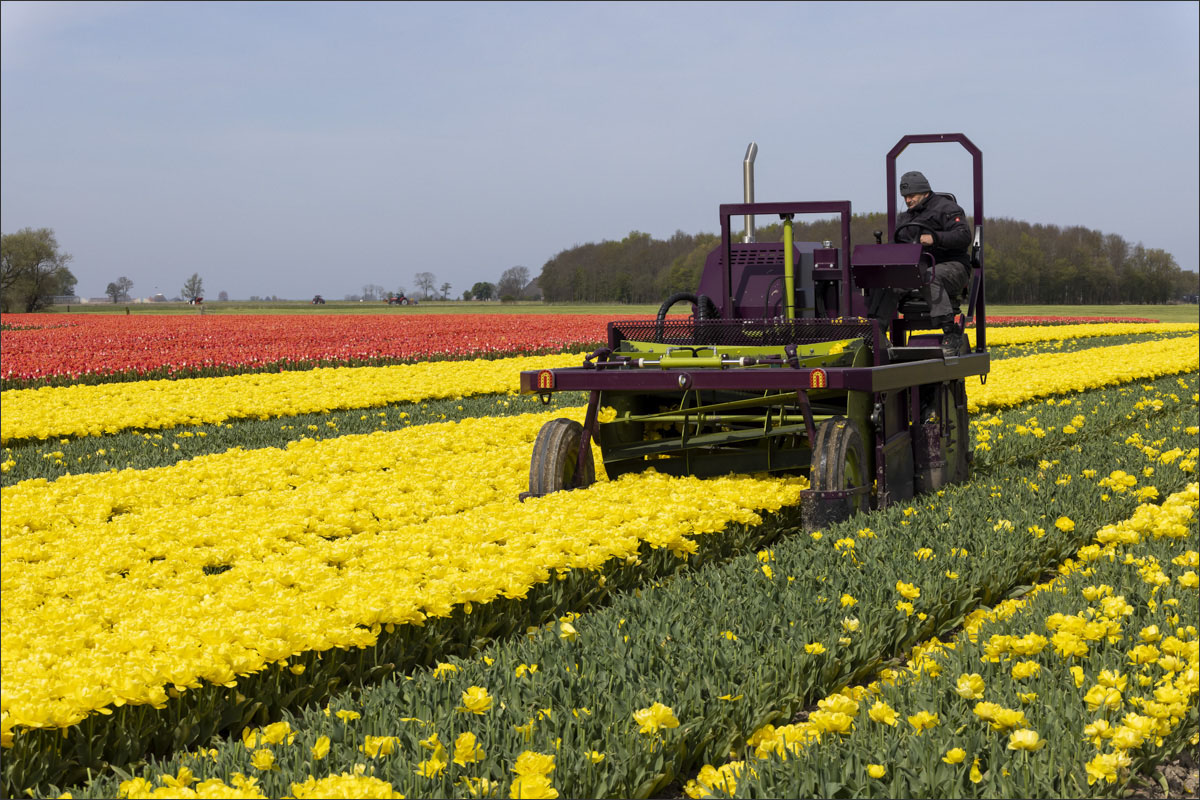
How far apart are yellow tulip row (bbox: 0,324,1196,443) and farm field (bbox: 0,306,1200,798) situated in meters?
5.46

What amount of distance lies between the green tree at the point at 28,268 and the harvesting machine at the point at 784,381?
7555cm

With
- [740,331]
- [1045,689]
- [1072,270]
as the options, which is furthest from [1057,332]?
[1072,270]

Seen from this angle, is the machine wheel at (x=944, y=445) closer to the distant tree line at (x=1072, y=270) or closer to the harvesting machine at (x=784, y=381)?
the harvesting machine at (x=784, y=381)

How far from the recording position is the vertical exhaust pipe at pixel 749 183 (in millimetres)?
8469

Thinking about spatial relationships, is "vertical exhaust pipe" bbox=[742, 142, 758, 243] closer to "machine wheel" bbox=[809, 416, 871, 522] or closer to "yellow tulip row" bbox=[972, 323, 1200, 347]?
"machine wheel" bbox=[809, 416, 871, 522]

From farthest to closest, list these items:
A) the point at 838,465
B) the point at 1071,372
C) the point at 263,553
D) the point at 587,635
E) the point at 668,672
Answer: the point at 1071,372, the point at 838,465, the point at 263,553, the point at 587,635, the point at 668,672

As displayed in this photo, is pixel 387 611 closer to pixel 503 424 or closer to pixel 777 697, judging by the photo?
pixel 777 697

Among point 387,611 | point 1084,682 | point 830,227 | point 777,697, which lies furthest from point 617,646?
point 830,227

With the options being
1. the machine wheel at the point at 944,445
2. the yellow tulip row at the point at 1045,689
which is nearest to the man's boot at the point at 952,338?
the machine wheel at the point at 944,445

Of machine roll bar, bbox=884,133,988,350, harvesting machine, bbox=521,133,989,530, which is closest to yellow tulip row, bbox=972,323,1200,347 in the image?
machine roll bar, bbox=884,133,988,350

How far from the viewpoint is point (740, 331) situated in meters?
8.02

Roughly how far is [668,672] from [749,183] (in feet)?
16.9

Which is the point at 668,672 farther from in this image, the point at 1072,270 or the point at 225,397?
the point at 1072,270

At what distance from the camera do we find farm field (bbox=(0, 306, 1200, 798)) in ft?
11.4
